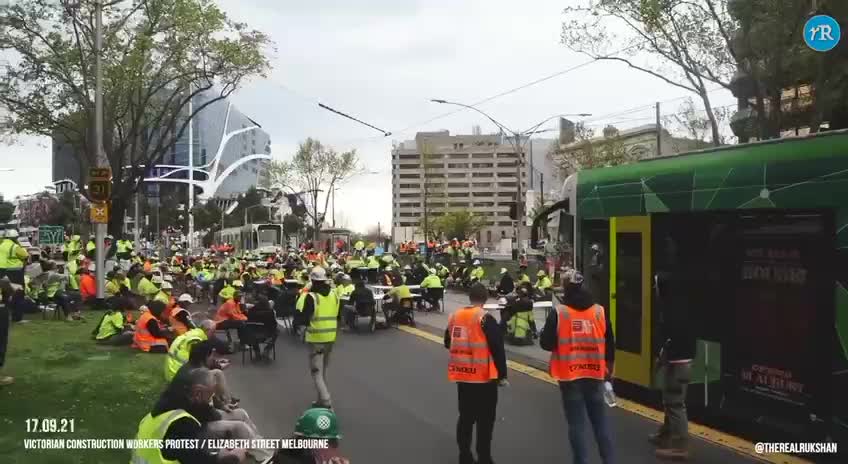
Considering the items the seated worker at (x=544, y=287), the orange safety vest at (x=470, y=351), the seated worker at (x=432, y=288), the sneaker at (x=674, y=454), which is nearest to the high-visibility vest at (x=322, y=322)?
the orange safety vest at (x=470, y=351)

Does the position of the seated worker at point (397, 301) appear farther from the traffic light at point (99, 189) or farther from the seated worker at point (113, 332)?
the traffic light at point (99, 189)

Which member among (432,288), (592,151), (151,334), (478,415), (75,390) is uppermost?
(592,151)

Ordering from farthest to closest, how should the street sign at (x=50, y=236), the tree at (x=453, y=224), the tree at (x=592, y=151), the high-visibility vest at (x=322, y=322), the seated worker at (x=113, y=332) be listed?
the tree at (x=453, y=224), the street sign at (x=50, y=236), the tree at (x=592, y=151), the seated worker at (x=113, y=332), the high-visibility vest at (x=322, y=322)

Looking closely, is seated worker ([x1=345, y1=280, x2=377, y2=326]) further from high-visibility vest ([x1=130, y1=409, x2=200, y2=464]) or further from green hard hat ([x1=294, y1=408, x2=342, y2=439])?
green hard hat ([x1=294, y1=408, x2=342, y2=439])

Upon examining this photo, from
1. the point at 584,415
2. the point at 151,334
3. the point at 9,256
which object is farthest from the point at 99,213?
the point at 584,415

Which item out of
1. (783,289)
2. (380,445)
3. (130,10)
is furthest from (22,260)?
(783,289)

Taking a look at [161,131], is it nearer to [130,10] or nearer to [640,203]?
[130,10]

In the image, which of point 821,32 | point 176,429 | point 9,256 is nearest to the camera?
point 176,429

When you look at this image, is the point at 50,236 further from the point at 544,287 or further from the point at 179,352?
the point at 179,352

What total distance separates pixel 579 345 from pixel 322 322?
12.4 feet

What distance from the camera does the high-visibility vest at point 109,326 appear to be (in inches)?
575

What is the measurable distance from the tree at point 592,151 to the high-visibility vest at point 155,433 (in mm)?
43933

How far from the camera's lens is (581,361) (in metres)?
6.42

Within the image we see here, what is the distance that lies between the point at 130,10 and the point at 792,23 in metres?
19.1
